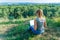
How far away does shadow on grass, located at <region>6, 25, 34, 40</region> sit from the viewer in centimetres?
106

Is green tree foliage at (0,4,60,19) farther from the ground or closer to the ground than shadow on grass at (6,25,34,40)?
farther from the ground

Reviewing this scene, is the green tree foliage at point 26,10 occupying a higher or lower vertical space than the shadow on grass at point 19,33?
higher

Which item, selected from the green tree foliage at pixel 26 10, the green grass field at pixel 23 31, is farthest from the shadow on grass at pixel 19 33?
the green tree foliage at pixel 26 10

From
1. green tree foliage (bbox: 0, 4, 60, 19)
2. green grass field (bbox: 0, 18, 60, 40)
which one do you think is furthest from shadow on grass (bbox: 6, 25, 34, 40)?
green tree foliage (bbox: 0, 4, 60, 19)

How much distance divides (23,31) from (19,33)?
0.04 meters

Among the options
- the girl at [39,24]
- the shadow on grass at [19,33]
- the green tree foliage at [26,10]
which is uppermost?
the green tree foliage at [26,10]

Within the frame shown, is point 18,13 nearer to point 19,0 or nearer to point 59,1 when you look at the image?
point 19,0

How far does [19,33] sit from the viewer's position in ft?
3.54

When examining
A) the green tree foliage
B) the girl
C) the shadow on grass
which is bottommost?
the shadow on grass

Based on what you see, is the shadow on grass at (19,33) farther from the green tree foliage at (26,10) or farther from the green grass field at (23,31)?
the green tree foliage at (26,10)

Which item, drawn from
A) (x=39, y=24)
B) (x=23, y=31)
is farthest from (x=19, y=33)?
(x=39, y=24)

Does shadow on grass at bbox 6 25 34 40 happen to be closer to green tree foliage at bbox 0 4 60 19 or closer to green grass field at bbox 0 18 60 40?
green grass field at bbox 0 18 60 40

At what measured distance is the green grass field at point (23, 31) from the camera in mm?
1067

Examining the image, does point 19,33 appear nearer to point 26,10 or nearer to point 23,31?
point 23,31
